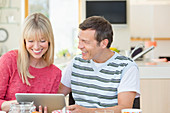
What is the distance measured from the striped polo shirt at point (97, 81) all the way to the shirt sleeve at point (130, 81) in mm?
41

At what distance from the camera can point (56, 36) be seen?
20.3ft

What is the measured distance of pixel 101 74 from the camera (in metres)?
2.04

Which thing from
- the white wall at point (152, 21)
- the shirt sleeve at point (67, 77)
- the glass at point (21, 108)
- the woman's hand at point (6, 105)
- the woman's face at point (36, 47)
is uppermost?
the white wall at point (152, 21)

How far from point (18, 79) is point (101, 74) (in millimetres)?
591

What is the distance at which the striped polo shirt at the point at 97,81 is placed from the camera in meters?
1.98

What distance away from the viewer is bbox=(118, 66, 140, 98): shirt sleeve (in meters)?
1.89

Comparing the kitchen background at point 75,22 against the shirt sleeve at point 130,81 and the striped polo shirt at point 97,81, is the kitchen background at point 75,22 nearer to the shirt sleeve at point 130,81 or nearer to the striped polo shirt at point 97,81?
the striped polo shirt at point 97,81

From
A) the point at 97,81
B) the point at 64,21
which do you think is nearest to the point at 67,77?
the point at 97,81

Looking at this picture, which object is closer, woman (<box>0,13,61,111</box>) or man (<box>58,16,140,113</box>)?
man (<box>58,16,140,113</box>)

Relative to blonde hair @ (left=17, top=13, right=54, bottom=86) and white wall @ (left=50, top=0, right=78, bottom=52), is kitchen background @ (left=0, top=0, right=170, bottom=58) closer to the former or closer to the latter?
white wall @ (left=50, top=0, right=78, bottom=52)

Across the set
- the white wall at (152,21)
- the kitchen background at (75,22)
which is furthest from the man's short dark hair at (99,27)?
the white wall at (152,21)

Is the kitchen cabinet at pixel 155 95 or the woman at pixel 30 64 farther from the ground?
the woman at pixel 30 64

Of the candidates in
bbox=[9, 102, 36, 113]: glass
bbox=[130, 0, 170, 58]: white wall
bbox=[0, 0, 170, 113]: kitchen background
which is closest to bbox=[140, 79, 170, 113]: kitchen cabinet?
bbox=[0, 0, 170, 113]: kitchen background

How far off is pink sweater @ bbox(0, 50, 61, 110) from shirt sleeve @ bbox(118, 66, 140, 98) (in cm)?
56
